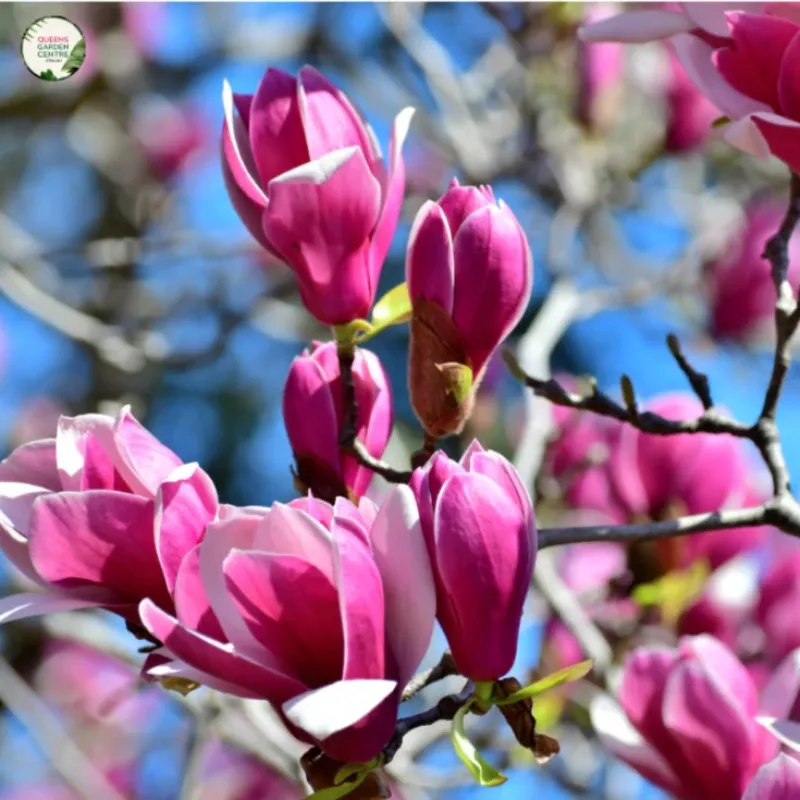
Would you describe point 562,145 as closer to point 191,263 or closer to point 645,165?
point 645,165

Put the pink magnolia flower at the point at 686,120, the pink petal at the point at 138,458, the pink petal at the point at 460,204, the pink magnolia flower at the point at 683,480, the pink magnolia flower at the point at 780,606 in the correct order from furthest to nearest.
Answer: the pink magnolia flower at the point at 686,120 < the pink magnolia flower at the point at 780,606 < the pink magnolia flower at the point at 683,480 < the pink petal at the point at 460,204 < the pink petal at the point at 138,458

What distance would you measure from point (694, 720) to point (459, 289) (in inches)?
11.7

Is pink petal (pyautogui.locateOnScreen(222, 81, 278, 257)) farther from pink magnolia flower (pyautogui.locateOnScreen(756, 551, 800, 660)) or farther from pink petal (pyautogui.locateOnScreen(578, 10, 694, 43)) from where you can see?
pink magnolia flower (pyautogui.locateOnScreen(756, 551, 800, 660))

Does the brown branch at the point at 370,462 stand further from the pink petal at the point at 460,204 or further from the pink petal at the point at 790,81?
the pink petal at the point at 790,81

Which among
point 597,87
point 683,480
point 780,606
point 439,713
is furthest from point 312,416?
point 597,87

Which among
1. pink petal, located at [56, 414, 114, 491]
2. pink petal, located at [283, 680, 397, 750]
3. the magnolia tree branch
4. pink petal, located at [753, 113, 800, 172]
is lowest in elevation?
the magnolia tree branch

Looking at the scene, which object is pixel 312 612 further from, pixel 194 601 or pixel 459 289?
pixel 459 289

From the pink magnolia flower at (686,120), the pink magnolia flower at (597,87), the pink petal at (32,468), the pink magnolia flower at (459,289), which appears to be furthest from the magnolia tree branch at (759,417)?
the pink magnolia flower at (686,120)

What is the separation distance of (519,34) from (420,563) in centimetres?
155

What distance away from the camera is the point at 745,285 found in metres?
1.96

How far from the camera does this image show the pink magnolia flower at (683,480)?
1160mm

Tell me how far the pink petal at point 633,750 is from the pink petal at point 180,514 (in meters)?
0.34

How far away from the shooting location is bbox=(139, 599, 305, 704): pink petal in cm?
53

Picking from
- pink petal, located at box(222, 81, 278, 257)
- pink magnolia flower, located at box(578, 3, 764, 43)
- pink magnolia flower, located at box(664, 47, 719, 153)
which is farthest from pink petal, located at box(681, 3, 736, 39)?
pink magnolia flower, located at box(664, 47, 719, 153)
